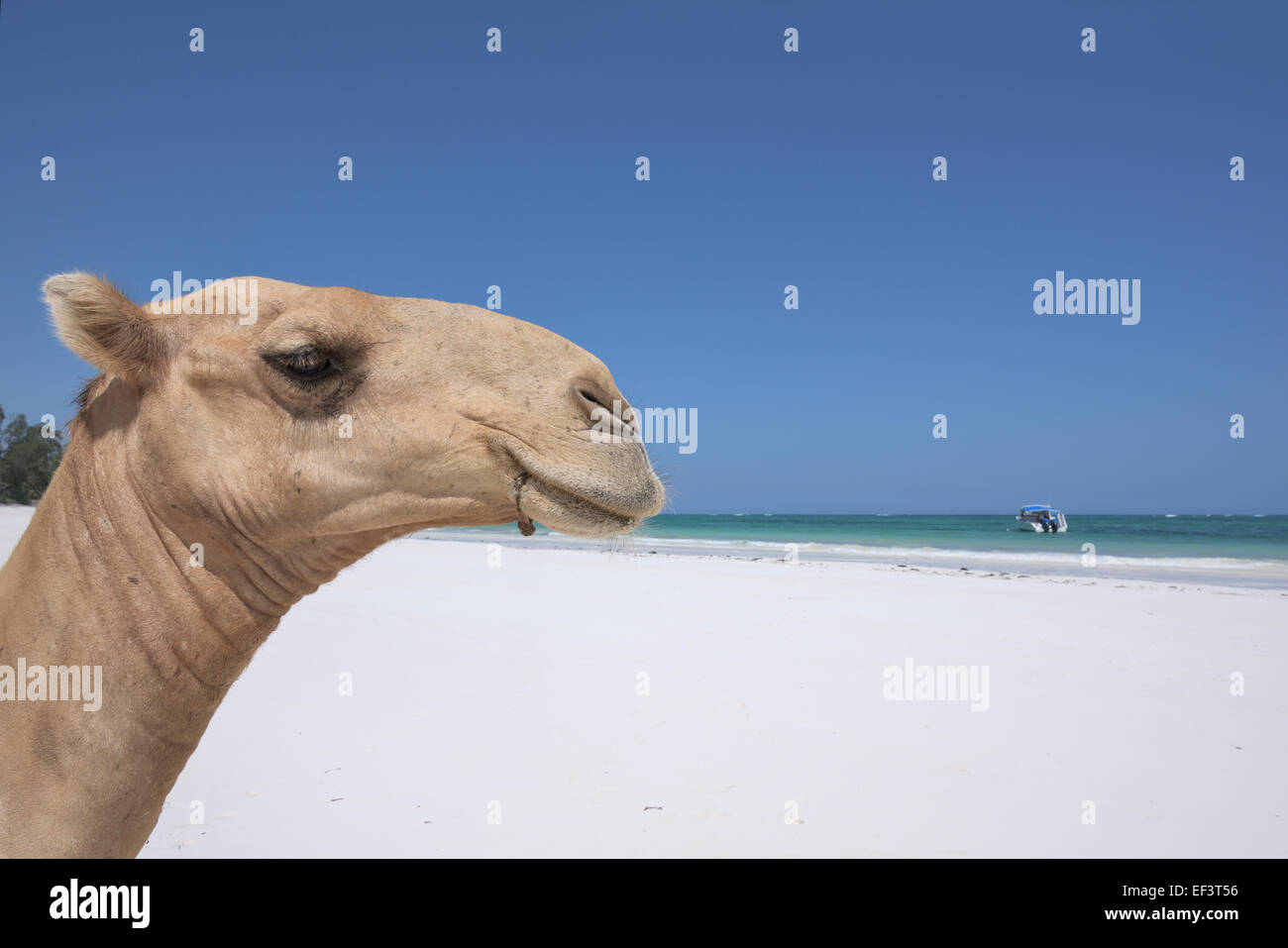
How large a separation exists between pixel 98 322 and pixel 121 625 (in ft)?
2.37

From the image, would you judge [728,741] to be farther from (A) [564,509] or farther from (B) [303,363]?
(B) [303,363]

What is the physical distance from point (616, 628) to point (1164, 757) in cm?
733

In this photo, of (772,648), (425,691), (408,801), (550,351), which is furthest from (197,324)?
(772,648)

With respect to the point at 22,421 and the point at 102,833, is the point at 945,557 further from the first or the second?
the point at 102,833

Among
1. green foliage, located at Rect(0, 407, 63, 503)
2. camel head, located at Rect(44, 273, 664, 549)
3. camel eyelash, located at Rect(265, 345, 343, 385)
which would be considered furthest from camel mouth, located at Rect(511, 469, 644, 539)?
green foliage, located at Rect(0, 407, 63, 503)

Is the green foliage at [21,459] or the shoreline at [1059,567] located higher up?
the green foliage at [21,459]

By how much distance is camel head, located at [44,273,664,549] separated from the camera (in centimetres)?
187

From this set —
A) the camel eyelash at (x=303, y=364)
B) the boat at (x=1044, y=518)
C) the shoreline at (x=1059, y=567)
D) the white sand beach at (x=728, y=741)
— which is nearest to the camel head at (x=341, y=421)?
the camel eyelash at (x=303, y=364)

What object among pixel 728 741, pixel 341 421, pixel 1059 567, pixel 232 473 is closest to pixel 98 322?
pixel 232 473

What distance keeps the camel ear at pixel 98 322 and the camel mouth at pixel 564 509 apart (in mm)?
980

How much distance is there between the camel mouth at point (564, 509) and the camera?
1.83m

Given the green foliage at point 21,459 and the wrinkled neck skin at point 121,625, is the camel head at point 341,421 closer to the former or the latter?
the wrinkled neck skin at point 121,625

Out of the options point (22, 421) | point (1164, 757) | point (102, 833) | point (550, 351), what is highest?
point (22, 421)

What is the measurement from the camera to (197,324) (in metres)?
1.97
